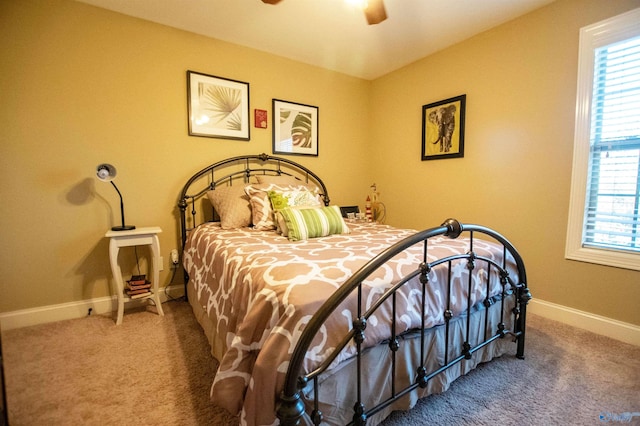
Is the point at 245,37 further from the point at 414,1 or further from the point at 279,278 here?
the point at 279,278

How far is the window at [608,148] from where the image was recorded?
75.5 inches

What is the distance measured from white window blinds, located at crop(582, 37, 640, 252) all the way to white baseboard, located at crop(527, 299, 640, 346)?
52cm

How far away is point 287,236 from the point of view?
6.68 feet

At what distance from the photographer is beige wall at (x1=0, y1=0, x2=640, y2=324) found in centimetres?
211

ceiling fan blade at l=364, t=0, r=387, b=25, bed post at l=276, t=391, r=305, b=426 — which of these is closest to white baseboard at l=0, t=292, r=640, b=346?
bed post at l=276, t=391, r=305, b=426

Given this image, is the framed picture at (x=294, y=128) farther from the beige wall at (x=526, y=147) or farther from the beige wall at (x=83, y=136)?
the beige wall at (x=526, y=147)

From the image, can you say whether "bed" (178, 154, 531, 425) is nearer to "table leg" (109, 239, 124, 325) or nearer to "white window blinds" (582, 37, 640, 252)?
"table leg" (109, 239, 124, 325)

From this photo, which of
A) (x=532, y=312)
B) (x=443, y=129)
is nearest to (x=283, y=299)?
(x=532, y=312)

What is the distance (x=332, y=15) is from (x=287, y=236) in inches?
74.2

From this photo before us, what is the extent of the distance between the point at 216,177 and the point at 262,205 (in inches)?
32.4

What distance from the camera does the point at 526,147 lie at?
7.92ft

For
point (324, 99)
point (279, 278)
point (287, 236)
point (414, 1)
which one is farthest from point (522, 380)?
point (324, 99)

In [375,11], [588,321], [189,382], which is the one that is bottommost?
[189,382]

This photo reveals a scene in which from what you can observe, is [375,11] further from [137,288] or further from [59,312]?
[59,312]
